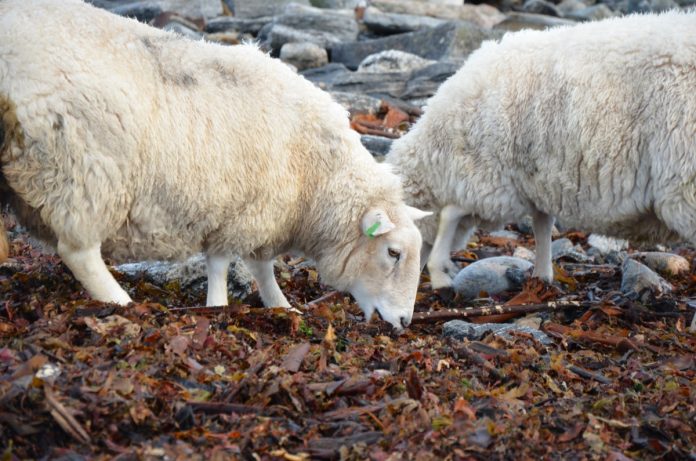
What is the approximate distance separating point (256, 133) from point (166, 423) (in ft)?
9.02

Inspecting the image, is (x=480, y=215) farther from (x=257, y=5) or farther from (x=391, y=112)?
(x=257, y=5)

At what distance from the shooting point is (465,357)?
219 inches

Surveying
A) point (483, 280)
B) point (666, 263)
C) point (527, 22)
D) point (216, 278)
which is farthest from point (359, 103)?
point (527, 22)

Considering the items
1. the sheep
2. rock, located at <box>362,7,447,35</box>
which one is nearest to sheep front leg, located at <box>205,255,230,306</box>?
the sheep

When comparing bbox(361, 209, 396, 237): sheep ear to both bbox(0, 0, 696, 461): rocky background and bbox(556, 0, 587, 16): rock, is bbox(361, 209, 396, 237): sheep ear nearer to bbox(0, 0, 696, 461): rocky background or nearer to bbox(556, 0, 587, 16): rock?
bbox(0, 0, 696, 461): rocky background

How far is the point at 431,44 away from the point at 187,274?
472 inches

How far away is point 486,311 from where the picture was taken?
6938 mm

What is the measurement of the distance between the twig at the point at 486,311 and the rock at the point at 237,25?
15.5m

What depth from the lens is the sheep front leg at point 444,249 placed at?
8414 millimetres

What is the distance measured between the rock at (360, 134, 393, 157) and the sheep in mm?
4571

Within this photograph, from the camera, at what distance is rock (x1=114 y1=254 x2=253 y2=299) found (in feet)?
23.3

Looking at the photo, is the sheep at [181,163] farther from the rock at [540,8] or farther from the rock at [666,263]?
the rock at [540,8]

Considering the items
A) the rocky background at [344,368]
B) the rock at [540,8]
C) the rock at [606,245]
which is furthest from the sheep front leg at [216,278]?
the rock at [540,8]

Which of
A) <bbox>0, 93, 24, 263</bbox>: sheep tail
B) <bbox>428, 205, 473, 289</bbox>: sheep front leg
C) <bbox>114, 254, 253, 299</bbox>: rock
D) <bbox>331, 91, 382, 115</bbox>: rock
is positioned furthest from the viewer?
<bbox>331, 91, 382, 115</bbox>: rock
